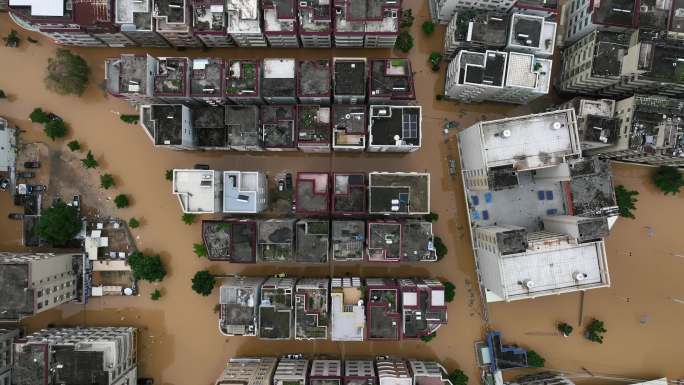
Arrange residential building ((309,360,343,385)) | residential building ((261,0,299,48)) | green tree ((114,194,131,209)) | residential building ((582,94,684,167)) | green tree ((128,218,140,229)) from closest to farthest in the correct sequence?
residential building ((582,94,684,167))
residential building ((261,0,299,48))
residential building ((309,360,343,385))
green tree ((114,194,131,209))
green tree ((128,218,140,229))

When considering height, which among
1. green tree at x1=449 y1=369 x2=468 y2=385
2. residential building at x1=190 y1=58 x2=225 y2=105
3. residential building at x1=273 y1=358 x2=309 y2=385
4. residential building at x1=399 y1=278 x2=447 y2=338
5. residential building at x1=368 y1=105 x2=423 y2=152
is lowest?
green tree at x1=449 y1=369 x2=468 y2=385

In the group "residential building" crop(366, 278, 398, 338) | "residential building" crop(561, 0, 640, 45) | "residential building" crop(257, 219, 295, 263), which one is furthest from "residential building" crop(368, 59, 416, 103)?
"residential building" crop(366, 278, 398, 338)

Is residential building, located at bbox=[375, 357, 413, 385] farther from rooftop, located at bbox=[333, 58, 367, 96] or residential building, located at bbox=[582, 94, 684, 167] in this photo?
residential building, located at bbox=[582, 94, 684, 167]

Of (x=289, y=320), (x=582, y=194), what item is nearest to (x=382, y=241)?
(x=289, y=320)

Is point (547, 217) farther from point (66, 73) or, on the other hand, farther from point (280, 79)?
point (66, 73)

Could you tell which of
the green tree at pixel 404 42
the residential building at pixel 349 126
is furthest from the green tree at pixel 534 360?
the green tree at pixel 404 42

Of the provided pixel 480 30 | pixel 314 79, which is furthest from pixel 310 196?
pixel 480 30
